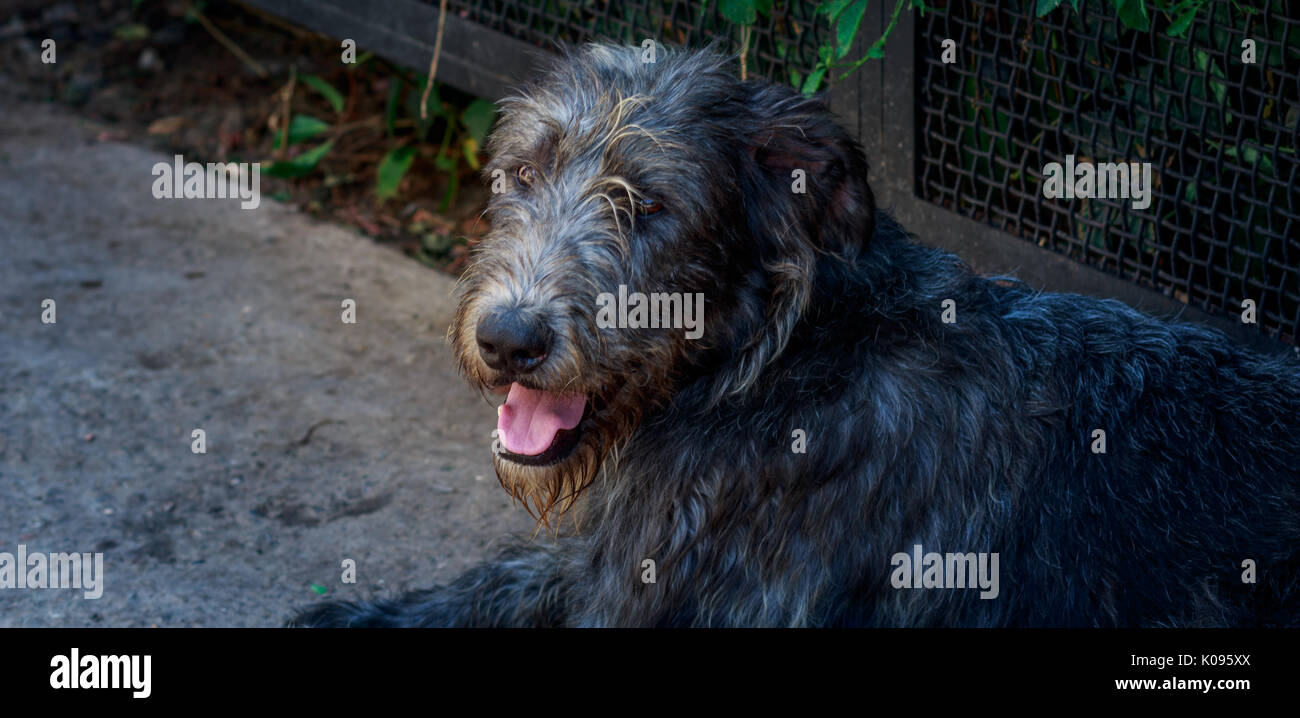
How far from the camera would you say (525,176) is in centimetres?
362

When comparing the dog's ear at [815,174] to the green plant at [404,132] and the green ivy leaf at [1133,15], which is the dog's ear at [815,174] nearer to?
the green ivy leaf at [1133,15]

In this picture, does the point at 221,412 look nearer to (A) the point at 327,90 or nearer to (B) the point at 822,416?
(A) the point at 327,90

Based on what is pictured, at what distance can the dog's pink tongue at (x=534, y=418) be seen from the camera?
3467 mm

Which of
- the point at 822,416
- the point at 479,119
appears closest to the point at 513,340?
the point at 822,416

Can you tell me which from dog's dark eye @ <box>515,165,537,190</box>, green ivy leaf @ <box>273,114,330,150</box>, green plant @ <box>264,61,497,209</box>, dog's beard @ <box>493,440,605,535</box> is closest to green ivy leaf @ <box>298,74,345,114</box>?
green plant @ <box>264,61,497,209</box>

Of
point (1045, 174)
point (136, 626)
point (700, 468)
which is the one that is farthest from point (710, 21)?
point (136, 626)

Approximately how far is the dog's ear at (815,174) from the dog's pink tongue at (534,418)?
2.33 feet

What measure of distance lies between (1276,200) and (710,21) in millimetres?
2148

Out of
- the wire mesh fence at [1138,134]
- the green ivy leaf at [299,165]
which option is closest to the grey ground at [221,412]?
the green ivy leaf at [299,165]

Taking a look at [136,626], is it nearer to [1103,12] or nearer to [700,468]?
[700,468]

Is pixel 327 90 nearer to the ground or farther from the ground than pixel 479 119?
farther from the ground

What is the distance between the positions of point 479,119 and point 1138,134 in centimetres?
347

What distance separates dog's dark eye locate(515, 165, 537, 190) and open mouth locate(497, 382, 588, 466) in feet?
1.76
